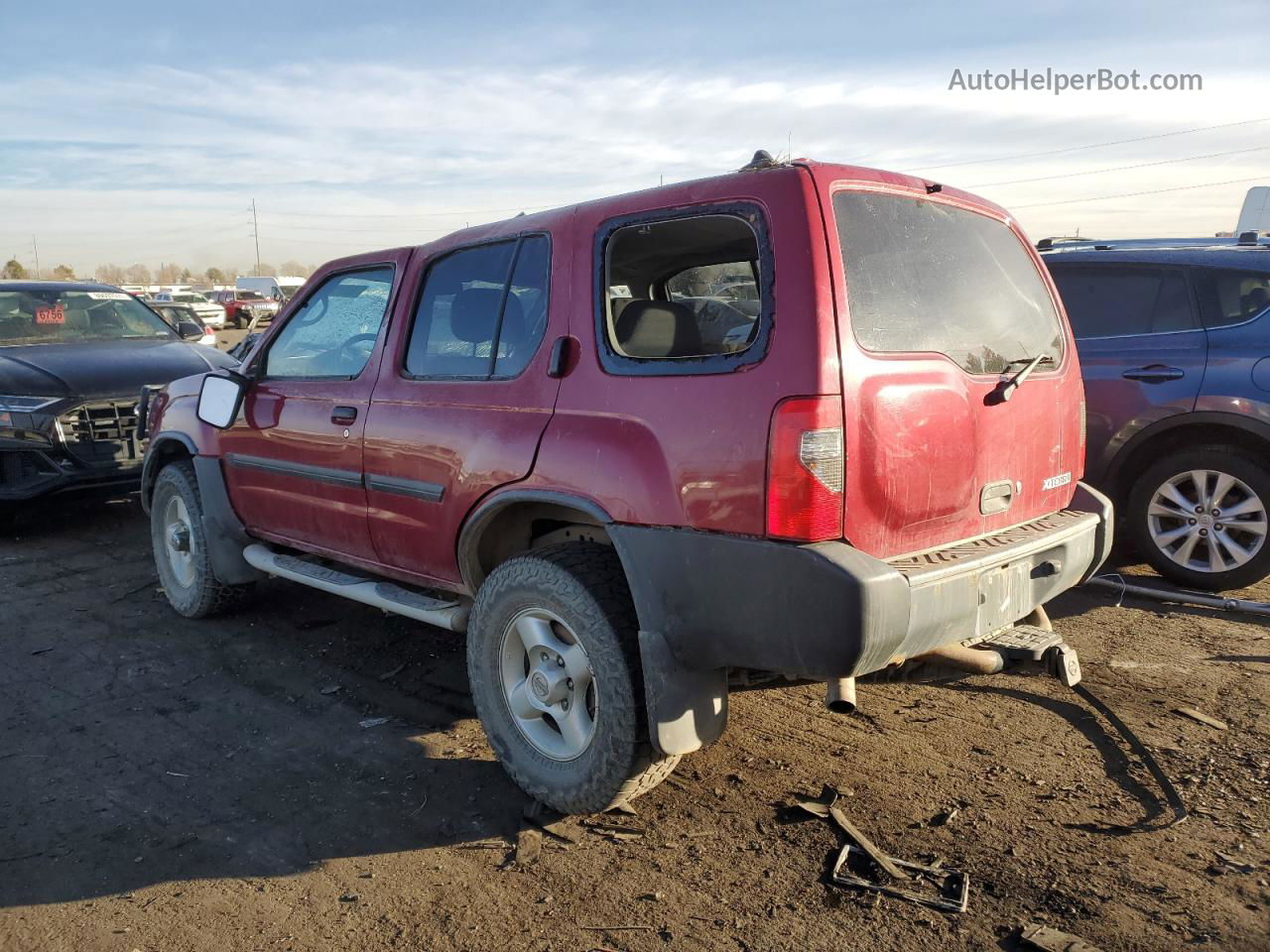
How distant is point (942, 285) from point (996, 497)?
2.34ft

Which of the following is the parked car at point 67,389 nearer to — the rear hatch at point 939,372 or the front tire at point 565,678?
the front tire at point 565,678

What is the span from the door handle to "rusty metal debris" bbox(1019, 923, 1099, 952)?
376cm

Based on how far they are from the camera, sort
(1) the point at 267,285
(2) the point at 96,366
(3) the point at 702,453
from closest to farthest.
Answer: (3) the point at 702,453 → (2) the point at 96,366 → (1) the point at 267,285

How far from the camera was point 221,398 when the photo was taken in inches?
Answer: 192

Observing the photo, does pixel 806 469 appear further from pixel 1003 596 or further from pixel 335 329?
pixel 335 329

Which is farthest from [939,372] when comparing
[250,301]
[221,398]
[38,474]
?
[250,301]

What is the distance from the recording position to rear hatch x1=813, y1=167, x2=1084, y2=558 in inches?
106

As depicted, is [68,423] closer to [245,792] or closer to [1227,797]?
[245,792]

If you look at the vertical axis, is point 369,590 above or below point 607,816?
above

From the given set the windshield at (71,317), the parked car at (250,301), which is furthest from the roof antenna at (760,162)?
the parked car at (250,301)

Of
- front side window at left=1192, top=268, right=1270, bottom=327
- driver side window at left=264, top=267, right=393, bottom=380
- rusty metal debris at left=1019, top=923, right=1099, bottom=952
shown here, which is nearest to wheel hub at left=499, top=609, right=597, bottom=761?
rusty metal debris at left=1019, top=923, right=1099, bottom=952

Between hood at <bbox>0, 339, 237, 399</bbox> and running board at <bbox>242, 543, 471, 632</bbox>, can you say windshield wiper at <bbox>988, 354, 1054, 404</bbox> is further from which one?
hood at <bbox>0, 339, 237, 399</bbox>

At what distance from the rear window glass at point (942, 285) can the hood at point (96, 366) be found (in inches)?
209

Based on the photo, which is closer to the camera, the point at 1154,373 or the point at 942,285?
the point at 942,285
